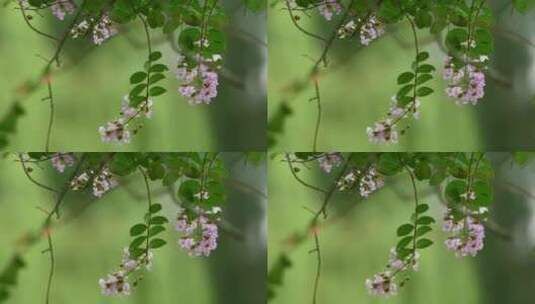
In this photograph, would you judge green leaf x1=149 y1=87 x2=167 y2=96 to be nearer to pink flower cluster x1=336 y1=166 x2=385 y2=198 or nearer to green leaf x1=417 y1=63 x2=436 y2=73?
pink flower cluster x1=336 y1=166 x2=385 y2=198

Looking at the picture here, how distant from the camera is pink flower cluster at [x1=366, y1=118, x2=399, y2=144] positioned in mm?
1864

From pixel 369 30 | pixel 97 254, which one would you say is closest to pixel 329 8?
pixel 369 30

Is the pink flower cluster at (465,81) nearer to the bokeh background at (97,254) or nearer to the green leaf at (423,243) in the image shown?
the green leaf at (423,243)

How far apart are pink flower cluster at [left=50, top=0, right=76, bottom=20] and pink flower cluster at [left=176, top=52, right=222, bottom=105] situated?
0.29 metres

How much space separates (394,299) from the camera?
1.87 metres

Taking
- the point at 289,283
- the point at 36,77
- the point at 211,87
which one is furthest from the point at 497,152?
the point at 36,77

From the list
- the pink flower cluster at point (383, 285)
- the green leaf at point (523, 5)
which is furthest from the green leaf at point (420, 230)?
the green leaf at point (523, 5)

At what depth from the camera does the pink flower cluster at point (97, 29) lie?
1861 millimetres

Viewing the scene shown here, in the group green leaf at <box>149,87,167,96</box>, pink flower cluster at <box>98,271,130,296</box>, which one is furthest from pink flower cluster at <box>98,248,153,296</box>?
green leaf at <box>149,87,167,96</box>

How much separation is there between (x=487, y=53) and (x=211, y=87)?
68 centimetres

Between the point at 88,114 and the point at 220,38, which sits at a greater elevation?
the point at 220,38

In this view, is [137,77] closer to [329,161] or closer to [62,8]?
[62,8]

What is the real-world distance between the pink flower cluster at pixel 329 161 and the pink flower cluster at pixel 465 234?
30cm

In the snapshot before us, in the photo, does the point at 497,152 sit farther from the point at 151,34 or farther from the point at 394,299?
the point at 151,34
